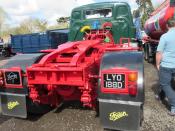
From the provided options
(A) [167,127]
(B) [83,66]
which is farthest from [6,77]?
(A) [167,127]

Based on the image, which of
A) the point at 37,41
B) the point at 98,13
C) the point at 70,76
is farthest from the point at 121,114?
the point at 37,41

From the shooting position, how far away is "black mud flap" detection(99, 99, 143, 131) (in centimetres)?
395

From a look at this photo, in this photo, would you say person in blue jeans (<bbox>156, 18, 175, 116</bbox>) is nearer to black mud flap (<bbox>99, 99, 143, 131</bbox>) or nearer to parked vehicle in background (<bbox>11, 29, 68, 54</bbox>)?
black mud flap (<bbox>99, 99, 143, 131</bbox>)

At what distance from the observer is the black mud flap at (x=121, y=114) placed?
3949 mm

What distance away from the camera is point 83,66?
4199mm

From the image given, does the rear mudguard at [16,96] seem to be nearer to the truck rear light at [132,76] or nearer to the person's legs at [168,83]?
the truck rear light at [132,76]

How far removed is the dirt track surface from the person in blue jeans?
365 millimetres

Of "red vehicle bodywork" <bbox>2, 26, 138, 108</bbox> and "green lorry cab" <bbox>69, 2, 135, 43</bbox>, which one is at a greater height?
"green lorry cab" <bbox>69, 2, 135, 43</bbox>

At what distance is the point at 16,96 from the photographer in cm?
480

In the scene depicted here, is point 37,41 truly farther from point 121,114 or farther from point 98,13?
point 121,114

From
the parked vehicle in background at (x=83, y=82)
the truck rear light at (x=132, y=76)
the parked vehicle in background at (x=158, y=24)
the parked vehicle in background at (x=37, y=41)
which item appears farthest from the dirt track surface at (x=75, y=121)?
the parked vehicle in background at (x=37, y=41)

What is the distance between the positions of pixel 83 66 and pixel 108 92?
55 cm

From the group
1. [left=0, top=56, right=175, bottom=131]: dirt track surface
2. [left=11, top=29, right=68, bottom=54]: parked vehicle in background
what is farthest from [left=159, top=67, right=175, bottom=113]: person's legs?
[left=11, top=29, right=68, bottom=54]: parked vehicle in background

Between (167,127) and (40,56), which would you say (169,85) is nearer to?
(167,127)
